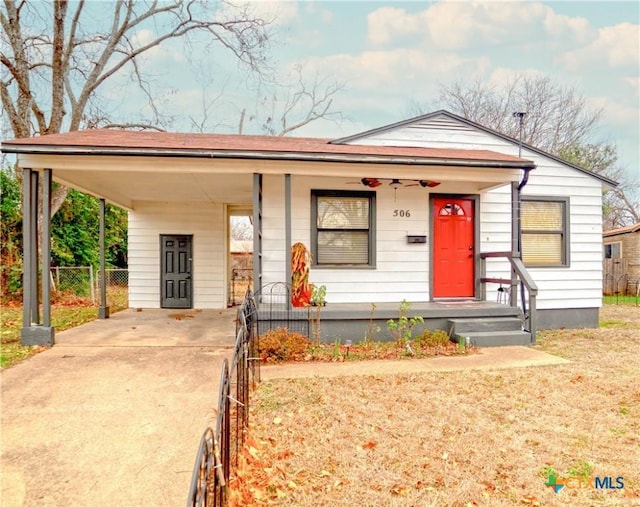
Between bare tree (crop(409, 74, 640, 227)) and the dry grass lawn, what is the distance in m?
20.9

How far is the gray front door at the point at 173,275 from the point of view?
32.7 ft

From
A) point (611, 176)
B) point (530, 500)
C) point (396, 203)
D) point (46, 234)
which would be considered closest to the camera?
point (530, 500)

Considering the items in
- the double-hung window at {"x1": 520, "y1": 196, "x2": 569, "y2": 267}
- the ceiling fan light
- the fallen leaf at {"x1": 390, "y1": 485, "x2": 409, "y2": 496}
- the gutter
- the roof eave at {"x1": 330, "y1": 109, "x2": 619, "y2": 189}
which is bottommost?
the fallen leaf at {"x1": 390, "y1": 485, "x2": 409, "y2": 496}

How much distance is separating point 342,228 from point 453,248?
2246 mm

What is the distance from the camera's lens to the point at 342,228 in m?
7.14

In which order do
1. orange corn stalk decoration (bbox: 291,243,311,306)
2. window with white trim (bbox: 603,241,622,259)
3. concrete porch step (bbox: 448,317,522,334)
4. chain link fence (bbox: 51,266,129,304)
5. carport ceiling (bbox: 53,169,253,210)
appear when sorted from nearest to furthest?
concrete porch step (bbox: 448,317,522,334) < orange corn stalk decoration (bbox: 291,243,311,306) < carport ceiling (bbox: 53,169,253,210) < chain link fence (bbox: 51,266,129,304) < window with white trim (bbox: 603,241,622,259)

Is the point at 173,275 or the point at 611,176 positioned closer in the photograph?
the point at 173,275

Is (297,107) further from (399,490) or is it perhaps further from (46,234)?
(399,490)

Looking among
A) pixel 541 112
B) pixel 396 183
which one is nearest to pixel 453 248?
pixel 396 183

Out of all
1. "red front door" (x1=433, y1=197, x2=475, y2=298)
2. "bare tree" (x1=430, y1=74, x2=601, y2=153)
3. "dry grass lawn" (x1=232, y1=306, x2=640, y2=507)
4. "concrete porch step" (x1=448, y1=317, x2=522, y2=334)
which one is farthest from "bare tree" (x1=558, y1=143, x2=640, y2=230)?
"dry grass lawn" (x1=232, y1=306, x2=640, y2=507)

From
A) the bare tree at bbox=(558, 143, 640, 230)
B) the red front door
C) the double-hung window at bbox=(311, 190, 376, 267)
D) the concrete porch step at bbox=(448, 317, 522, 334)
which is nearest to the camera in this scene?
the concrete porch step at bbox=(448, 317, 522, 334)

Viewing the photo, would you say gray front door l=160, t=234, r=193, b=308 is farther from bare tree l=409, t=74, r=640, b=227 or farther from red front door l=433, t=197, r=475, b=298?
bare tree l=409, t=74, r=640, b=227

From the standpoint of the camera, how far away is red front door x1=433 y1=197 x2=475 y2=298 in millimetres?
7422

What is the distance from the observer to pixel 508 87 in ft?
75.5
